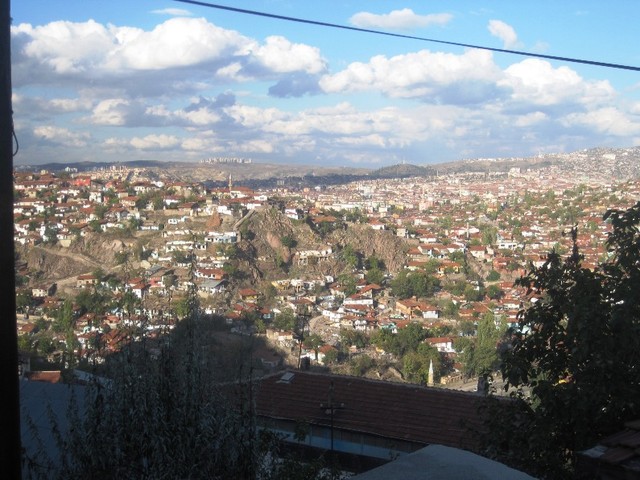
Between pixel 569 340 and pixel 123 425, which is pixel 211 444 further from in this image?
pixel 569 340

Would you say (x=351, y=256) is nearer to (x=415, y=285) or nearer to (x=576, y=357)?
(x=415, y=285)

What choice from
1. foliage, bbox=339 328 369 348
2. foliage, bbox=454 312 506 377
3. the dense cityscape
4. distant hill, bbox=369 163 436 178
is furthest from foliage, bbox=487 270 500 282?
distant hill, bbox=369 163 436 178

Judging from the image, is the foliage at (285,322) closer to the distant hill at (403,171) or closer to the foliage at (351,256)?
the foliage at (351,256)

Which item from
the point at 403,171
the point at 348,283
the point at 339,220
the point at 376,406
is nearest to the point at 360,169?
the point at 403,171

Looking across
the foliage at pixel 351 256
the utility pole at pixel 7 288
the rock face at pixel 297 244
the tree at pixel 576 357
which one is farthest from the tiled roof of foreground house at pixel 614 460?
the foliage at pixel 351 256

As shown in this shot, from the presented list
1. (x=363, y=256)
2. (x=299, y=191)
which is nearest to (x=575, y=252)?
(x=363, y=256)

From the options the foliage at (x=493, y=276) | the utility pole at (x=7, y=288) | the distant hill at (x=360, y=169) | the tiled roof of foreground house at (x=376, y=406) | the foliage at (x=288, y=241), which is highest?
the distant hill at (x=360, y=169)
